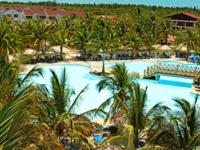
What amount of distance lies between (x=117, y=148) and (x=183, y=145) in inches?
79.5

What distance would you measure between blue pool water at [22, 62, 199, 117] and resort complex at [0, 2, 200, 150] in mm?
68

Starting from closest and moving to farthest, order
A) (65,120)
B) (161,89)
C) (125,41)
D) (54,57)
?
(65,120) < (161,89) < (54,57) < (125,41)

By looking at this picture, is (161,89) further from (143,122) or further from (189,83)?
(143,122)

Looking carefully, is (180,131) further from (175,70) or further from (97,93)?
(175,70)

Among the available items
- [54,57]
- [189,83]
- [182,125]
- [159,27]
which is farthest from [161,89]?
[159,27]

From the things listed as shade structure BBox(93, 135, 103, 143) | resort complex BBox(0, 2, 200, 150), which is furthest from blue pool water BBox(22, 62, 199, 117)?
shade structure BBox(93, 135, 103, 143)

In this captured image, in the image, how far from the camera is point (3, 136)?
153 inches

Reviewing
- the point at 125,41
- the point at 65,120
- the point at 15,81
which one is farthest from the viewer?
the point at 125,41

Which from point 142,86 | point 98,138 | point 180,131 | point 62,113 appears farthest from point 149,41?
point 180,131

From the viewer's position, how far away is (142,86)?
23328mm

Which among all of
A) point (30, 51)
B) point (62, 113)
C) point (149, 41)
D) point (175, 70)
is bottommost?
point (175, 70)

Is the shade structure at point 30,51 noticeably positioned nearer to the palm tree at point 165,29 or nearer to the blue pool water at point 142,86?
the blue pool water at point 142,86

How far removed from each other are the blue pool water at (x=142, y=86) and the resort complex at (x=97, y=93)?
0.22ft

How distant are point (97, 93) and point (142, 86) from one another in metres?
4.06
